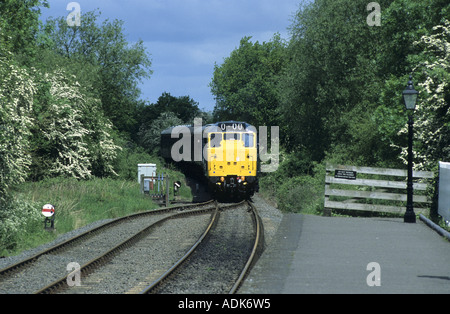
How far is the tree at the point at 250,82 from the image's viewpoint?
226 ft

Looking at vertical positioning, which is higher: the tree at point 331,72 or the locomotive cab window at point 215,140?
the tree at point 331,72

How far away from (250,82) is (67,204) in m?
50.3

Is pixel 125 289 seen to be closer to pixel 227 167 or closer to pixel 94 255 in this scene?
pixel 94 255

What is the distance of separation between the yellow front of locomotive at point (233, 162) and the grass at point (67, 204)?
3.30m

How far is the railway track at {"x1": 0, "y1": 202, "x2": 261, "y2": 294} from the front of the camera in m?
11.4

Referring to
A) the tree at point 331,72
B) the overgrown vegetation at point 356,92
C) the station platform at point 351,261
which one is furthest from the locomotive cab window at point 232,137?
the station platform at point 351,261

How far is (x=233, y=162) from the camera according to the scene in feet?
95.8

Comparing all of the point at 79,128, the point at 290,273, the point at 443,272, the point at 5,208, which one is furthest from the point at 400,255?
the point at 79,128

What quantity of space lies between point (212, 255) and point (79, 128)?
69.9 ft

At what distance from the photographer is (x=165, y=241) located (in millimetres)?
17469

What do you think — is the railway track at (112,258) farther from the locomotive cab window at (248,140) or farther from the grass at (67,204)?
the locomotive cab window at (248,140)
